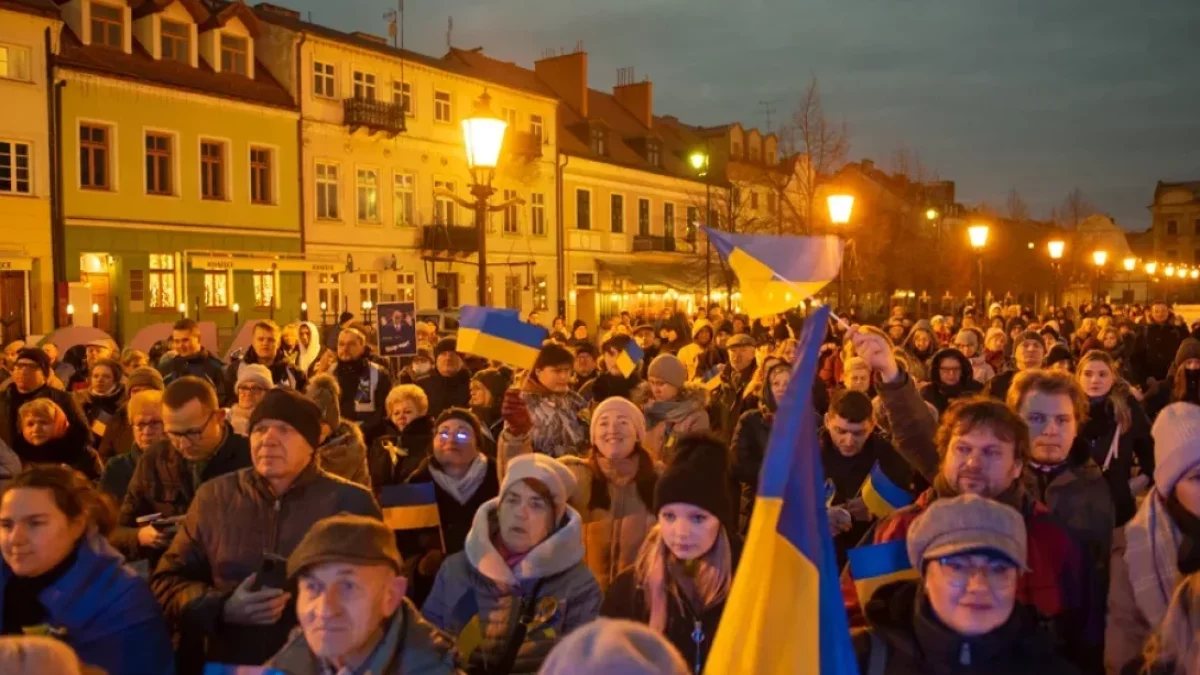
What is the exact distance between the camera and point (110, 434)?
7.06m

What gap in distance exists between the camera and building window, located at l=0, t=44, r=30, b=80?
2419cm

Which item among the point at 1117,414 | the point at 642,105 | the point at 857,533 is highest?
the point at 642,105

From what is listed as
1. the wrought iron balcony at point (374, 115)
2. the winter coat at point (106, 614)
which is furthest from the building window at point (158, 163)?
the winter coat at point (106, 614)

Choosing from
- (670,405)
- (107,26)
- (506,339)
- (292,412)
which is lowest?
(670,405)

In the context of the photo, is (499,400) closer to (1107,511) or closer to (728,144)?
(1107,511)

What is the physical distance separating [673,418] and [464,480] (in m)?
2.05

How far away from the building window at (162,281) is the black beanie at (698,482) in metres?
26.8

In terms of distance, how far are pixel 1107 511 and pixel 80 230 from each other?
88.5 ft

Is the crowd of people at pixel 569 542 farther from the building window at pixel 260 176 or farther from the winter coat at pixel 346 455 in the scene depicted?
the building window at pixel 260 176

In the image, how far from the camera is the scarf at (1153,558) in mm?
3246

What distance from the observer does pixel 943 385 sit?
826 centimetres

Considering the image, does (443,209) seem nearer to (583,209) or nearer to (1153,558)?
(583,209)

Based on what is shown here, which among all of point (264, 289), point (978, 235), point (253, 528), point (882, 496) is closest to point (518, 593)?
point (253, 528)

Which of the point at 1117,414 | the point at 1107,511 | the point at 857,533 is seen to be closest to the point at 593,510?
the point at 857,533
